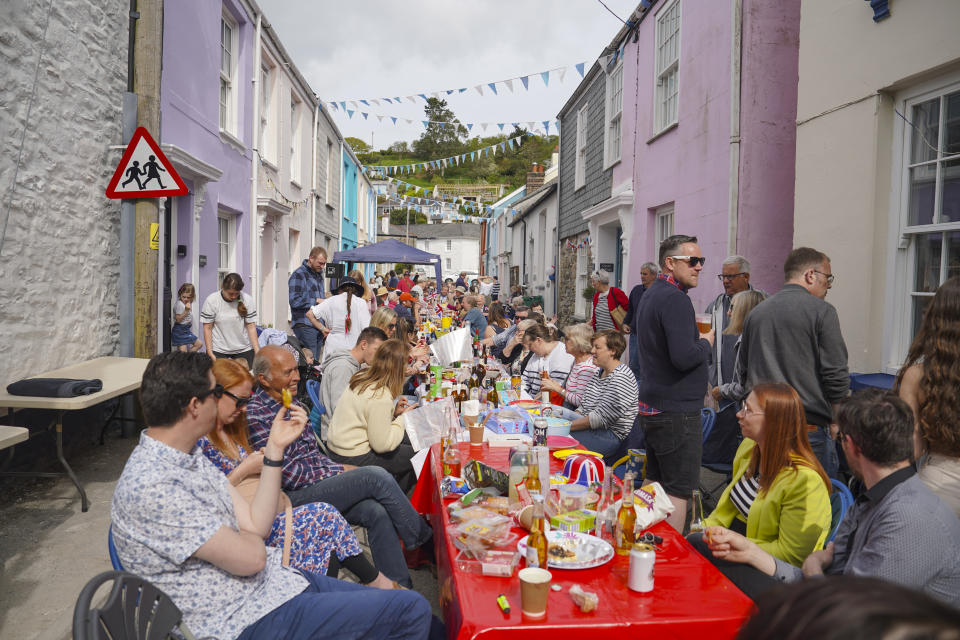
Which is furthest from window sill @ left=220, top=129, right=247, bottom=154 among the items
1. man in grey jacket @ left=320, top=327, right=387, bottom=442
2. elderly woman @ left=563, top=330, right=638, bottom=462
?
elderly woman @ left=563, top=330, right=638, bottom=462

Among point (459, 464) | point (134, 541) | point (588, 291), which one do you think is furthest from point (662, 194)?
point (134, 541)

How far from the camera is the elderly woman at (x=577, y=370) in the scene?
5.50m

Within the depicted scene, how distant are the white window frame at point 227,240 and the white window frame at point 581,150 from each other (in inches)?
296

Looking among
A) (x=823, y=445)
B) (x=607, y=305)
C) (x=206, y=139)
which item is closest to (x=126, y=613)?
(x=823, y=445)

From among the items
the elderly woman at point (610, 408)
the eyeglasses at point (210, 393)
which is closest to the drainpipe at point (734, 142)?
the elderly woman at point (610, 408)

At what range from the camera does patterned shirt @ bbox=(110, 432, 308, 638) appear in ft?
6.53

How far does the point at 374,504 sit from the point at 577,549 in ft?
5.21

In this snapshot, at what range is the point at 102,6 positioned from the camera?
19.5ft

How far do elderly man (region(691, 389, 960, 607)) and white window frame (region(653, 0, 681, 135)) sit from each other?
23.7 ft

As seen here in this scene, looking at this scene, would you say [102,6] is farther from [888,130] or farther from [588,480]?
[888,130]

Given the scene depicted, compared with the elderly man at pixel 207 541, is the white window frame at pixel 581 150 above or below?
above

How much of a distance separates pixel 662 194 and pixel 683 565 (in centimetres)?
756

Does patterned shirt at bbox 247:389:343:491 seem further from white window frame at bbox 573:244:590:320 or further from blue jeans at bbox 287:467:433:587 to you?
white window frame at bbox 573:244:590:320

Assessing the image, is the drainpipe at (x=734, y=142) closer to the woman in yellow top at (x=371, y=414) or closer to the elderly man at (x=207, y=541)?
the woman in yellow top at (x=371, y=414)
